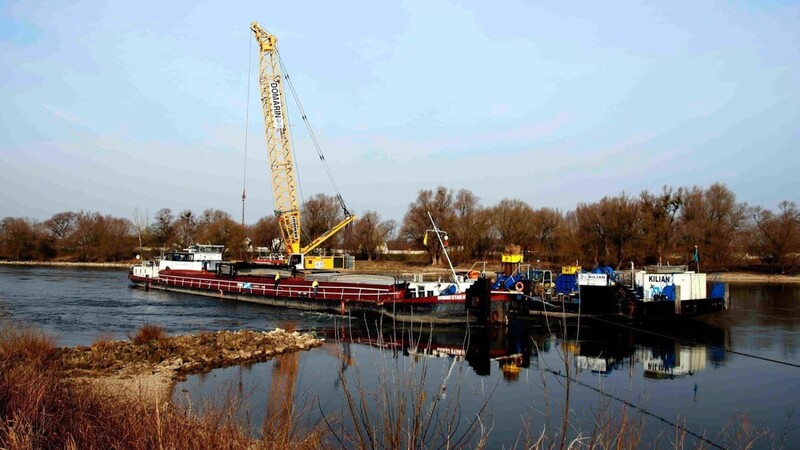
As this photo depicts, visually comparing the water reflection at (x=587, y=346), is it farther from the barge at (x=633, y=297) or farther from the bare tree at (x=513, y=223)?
the bare tree at (x=513, y=223)

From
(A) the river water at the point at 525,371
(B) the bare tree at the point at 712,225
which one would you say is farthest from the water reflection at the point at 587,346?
(B) the bare tree at the point at 712,225

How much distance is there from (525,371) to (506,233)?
67760 mm

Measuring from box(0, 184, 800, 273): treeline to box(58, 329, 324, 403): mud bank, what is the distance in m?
39.2

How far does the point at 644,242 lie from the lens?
71625 millimetres

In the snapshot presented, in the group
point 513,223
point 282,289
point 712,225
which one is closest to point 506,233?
point 513,223

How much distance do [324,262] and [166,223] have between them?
59.6 m

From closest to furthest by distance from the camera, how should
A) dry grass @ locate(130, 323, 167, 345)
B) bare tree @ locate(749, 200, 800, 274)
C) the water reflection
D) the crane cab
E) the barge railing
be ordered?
dry grass @ locate(130, 323, 167, 345) < the water reflection < the barge railing < the crane cab < bare tree @ locate(749, 200, 800, 274)

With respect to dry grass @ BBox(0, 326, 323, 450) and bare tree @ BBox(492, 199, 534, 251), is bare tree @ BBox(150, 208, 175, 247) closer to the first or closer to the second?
bare tree @ BBox(492, 199, 534, 251)

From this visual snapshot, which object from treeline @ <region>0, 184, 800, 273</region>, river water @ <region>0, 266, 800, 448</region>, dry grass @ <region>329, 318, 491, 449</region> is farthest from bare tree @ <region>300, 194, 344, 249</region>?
dry grass @ <region>329, 318, 491, 449</region>

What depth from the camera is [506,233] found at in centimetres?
8688

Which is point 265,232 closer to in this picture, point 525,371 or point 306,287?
point 306,287

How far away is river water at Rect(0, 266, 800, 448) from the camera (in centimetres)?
1107

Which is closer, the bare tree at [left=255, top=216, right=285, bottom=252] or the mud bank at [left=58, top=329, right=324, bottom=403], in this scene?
the mud bank at [left=58, top=329, right=324, bottom=403]

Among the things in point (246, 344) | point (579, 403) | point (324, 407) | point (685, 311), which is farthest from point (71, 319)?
point (685, 311)
